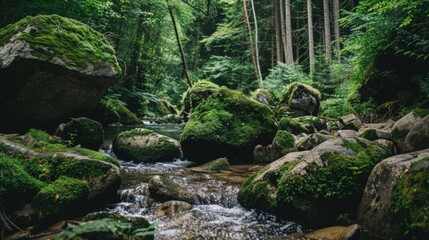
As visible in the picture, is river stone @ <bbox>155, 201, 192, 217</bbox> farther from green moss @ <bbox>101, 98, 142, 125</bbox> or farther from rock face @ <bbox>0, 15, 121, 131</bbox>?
green moss @ <bbox>101, 98, 142, 125</bbox>

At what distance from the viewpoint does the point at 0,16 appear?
423 inches

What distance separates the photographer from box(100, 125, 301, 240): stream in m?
4.01

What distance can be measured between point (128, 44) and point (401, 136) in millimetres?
18100

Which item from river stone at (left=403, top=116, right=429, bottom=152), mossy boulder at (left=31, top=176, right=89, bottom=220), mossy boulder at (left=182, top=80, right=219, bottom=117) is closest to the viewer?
mossy boulder at (left=31, top=176, right=89, bottom=220)

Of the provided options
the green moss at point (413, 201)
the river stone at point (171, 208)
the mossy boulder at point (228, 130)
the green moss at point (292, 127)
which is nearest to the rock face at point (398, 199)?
the green moss at point (413, 201)

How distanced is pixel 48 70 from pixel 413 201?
8.17 metres

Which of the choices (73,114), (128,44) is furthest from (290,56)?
(73,114)

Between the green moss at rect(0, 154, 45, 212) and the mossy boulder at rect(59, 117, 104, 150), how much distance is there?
12.0 ft

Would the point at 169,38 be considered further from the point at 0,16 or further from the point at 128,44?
the point at 0,16

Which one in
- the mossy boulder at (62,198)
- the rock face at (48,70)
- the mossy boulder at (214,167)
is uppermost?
the rock face at (48,70)

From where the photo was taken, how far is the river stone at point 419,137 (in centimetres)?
433

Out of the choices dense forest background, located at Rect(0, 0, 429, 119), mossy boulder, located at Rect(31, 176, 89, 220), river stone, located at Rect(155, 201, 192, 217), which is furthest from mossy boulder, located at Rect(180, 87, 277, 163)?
mossy boulder, located at Rect(31, 176, 89, 220)

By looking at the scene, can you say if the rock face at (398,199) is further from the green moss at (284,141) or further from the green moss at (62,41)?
the green moss at (62,41)

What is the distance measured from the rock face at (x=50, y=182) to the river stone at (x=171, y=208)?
955 mm
